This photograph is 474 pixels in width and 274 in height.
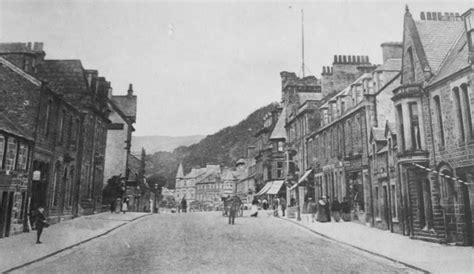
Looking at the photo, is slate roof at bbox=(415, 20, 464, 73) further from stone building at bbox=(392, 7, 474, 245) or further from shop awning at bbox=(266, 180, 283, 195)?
shop awning at bbox=(266, 180, 283, 195)

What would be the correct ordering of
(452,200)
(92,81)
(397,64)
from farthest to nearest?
(92,81)
(397,64)
(452,200)

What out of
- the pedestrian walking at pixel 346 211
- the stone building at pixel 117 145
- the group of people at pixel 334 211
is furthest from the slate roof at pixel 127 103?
the pedestrian walking at pixel 346 211

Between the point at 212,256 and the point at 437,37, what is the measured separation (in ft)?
50.6

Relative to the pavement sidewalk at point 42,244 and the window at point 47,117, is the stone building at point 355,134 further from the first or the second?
the window at point 47,117

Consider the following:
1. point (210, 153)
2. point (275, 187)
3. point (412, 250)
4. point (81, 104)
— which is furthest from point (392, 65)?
point (210, 153)

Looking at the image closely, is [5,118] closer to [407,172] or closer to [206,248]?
[206,248]

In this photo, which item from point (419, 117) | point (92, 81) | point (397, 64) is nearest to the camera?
point (419, 117)

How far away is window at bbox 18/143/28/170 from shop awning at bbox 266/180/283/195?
119ft

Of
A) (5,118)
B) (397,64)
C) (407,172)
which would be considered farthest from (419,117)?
(5,118)

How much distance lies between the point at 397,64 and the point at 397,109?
319 inches

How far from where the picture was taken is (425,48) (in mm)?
18562

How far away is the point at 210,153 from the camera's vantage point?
154125mm

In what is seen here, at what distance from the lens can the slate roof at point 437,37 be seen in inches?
716

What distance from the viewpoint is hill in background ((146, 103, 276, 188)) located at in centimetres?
14400
